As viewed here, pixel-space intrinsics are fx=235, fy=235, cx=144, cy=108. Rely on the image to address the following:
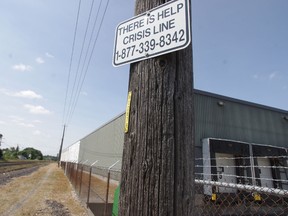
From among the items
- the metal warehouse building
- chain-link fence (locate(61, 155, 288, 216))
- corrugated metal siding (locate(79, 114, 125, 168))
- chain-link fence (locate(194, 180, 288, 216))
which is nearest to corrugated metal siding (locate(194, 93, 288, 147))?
the metal warehouse building

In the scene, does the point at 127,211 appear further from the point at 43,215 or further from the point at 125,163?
the point at 43,215

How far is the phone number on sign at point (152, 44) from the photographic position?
1389 mm

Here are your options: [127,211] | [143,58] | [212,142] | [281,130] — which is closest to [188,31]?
[143,58]

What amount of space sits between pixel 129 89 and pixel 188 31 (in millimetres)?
501

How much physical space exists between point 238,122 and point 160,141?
17.0m

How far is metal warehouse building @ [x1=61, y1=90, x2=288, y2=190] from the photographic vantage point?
14.6 metres

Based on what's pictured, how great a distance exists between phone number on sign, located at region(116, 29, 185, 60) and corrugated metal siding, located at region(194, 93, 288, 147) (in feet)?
44.0

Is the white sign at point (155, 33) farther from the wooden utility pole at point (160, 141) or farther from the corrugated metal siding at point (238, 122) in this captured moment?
the corrugated metal siding at point (238, 122)

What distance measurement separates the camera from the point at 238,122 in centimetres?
1686

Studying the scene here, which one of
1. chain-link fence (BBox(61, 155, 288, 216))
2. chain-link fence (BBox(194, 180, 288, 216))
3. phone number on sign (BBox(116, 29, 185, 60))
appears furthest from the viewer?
chain-link fence (BBox(61, 155, 288, 216))

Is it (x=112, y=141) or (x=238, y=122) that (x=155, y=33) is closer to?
(x=238, y=122)

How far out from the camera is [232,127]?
54.0 feet

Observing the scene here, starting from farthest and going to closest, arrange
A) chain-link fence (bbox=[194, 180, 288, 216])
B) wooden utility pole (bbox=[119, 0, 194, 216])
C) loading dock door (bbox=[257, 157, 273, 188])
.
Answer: loading dock door (bbox=[257, 157, 273, 188]) < chain-link fence (bbox=[194, 180, 288, 216]) < wooden utility pole (bbox=[119, 0, 194, 216])

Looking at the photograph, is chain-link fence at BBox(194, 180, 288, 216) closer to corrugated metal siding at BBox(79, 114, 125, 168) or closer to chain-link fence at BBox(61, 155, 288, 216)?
chain-link fence at BBox(61, 155, 288, 216)
